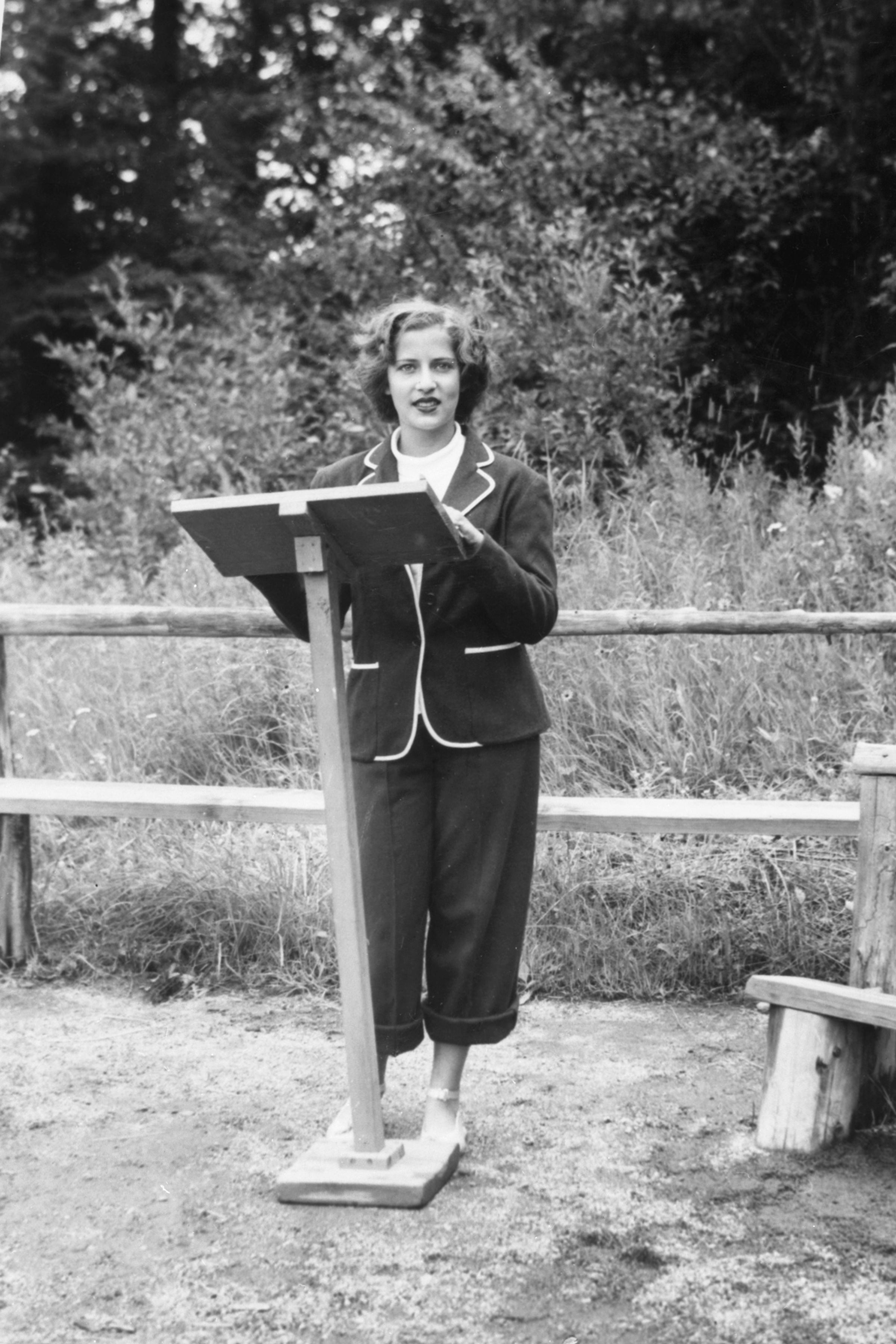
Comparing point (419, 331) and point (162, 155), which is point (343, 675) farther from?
point (162, 155)

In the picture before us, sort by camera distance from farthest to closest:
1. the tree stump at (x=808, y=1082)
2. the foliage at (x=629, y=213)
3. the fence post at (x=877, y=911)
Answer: the foliage at (x=629, y=213) → the fence post at (x=877, y=911) → the tree stump at (x=808, y=1082)

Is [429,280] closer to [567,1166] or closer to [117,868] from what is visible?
[117,868]

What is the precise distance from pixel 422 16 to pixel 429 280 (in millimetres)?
5025

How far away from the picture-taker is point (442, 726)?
10.6 ft

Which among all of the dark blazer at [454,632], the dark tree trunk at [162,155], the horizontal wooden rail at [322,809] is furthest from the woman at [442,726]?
the dark tree trunk at [162,155]

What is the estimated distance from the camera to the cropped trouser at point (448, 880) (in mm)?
3258

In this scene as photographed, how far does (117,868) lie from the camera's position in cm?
522

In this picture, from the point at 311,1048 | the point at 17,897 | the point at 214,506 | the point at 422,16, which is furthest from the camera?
the point at 422,16

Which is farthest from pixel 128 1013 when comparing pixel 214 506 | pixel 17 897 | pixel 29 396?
pixel 29 396

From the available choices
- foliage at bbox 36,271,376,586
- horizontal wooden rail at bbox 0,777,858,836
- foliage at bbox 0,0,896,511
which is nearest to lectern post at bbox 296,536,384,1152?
horizontal wooden rail at bbox 0,777,858,836

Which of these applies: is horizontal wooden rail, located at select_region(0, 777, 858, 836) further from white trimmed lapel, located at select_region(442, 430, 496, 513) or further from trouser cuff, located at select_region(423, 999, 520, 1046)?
white trimmed lapel, located at select_region(442, 430, 496, 513)

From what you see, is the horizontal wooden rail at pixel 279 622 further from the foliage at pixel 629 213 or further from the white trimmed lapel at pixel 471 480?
the foliage at pixel 629 213

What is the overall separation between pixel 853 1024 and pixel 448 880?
40.7 inches

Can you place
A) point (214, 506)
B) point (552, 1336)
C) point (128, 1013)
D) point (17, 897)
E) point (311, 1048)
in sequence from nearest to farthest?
point (552, 1336) < point (214, 506) < point (311, 1048) < point (128, 1013) < point (17, 897)
